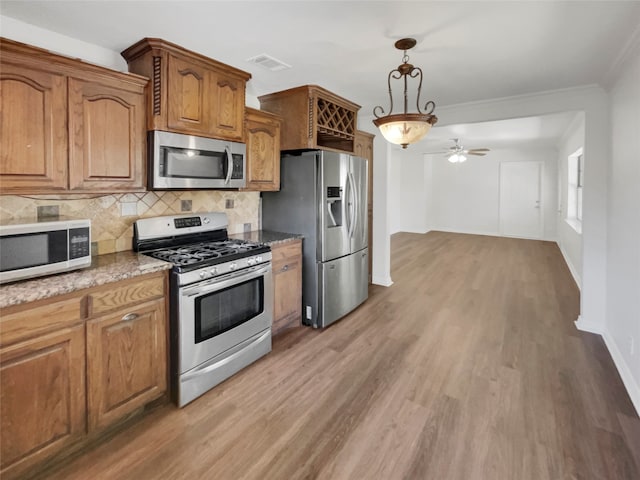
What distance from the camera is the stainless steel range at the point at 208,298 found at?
7.16 ft

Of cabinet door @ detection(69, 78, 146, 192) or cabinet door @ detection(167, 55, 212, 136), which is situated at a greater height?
cabinet door @ detection(167, 55, 212, 136)

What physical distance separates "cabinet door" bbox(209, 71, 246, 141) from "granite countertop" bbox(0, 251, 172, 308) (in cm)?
113

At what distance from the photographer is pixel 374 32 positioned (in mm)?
2234

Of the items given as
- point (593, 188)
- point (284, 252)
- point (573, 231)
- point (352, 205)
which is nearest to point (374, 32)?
point (352, 205)

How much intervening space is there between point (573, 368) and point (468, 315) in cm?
119

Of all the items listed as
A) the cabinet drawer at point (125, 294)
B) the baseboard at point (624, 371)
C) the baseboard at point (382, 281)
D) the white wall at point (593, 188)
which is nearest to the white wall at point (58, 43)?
the cabinet drawer at point (125, 294)

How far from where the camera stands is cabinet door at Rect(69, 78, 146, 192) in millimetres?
1979

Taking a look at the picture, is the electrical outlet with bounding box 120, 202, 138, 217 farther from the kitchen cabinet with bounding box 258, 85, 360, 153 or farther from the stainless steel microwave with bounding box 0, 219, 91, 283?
the kitchen cabinet with bounding box 258, 85, 360, 153

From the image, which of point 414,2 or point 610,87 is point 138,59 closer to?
point 414,2

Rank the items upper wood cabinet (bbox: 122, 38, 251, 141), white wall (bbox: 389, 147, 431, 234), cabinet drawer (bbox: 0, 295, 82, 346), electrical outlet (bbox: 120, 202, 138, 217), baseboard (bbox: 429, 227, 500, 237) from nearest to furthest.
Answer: cabinet drawer (bbox: 0, 295, 82, 346)
upper wood cabinet (bbox: 122, 38, 251, 141)
electrical outlet (bbox: 120, 202, 138, 217)
baseboard (bbox: 429, 227, 500, 237)
white wall (bbox: 389, 147, 431, 234)

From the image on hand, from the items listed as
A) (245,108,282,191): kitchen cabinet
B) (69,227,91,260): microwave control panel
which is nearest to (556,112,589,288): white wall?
(245,108,282,191): kitchen cabinet

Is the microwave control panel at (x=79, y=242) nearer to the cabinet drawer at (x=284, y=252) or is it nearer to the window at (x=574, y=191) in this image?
the cabinet drawer at (x=284, y=252)

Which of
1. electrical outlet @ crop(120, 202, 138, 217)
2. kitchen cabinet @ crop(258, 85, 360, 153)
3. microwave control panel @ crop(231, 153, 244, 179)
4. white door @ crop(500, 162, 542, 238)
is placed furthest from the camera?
white door @ crop(500, 162, 542, 238)

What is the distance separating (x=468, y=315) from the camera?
3.83 meters
